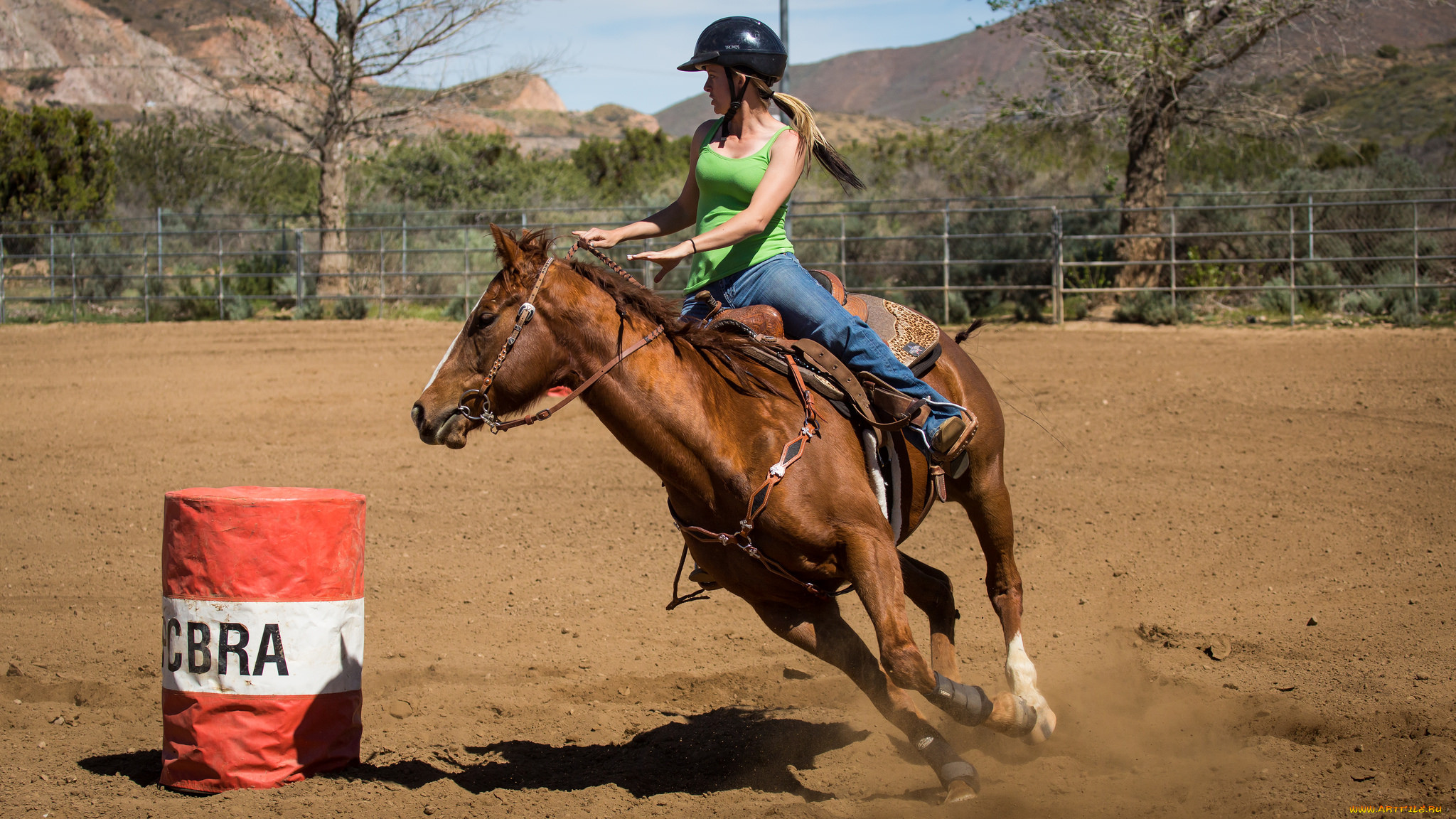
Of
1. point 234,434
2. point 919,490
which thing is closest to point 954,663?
point 919,490

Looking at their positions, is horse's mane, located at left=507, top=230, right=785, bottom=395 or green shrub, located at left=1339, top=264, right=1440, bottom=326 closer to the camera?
horse's mane, located at left=507, top=230, right=785, bottom=395

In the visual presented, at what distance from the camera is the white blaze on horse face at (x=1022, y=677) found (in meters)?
4.35

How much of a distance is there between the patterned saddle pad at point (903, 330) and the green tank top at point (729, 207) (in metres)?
0.53

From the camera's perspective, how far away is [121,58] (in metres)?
79.4

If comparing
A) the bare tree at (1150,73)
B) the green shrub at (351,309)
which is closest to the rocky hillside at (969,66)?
the bare tree at (1150,73)

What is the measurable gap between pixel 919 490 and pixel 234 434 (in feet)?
29.1

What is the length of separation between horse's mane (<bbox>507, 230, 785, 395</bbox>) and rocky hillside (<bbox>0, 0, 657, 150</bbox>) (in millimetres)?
53364

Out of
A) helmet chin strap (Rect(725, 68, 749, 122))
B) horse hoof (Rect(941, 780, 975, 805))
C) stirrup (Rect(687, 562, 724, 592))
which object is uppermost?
helmet chin strap (Rect(725, 68, 749, 122))

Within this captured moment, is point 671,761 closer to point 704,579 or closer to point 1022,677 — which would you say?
point 704,579

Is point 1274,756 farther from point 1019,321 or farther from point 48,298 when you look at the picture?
point 48,298

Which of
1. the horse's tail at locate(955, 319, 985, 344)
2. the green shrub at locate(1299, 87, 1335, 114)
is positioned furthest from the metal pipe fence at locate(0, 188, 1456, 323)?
the green shrub at locate(1299, 87, 1335, 114)

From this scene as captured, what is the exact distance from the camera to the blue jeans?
3.97 metres

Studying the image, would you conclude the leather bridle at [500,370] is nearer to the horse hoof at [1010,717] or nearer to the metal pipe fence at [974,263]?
the horse hoof at [1010,717]

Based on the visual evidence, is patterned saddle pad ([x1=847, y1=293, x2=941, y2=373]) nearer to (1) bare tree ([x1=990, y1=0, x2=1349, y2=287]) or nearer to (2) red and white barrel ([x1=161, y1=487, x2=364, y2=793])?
(2) red and white barrel ([x1=161, y1=487, x2=364, y2=793])
